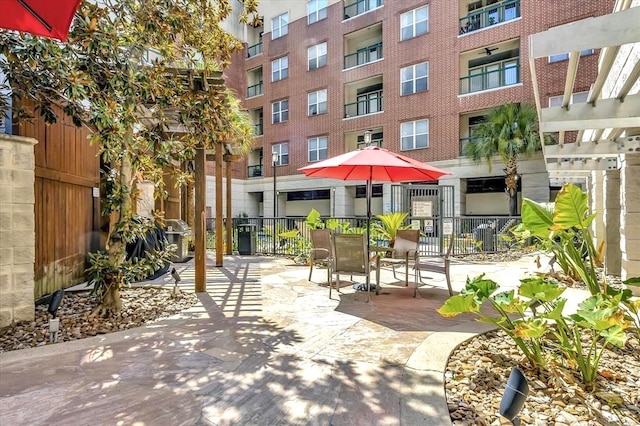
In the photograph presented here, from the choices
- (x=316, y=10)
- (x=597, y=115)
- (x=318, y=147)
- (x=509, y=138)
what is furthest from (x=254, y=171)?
(x=597, y=115)

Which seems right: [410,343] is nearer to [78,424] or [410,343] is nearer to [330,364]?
[330,364]

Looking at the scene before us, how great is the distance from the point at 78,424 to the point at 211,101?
3766 mm

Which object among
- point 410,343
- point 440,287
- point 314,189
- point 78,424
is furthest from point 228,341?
point 314,189

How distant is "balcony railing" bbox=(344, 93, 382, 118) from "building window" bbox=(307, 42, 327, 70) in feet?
10.5

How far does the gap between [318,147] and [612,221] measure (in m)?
17.2

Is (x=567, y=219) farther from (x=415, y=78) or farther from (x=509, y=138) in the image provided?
(x=415, y=78)

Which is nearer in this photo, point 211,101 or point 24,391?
point 24,391

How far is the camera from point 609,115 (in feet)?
12.0

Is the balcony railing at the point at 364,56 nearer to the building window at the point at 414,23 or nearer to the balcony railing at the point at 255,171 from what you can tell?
the building window at the point at 414,23

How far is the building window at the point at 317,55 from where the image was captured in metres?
21.8

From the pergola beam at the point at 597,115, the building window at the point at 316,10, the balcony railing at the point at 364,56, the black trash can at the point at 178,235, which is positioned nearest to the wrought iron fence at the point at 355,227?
the black trash can at the point at 178,235

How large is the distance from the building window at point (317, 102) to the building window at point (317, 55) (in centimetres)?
160

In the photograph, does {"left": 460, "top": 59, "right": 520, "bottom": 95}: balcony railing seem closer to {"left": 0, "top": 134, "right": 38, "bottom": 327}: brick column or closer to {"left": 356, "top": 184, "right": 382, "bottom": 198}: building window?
{"left": 356, "top": 184, "right": 382, "bottom": 198}: building window

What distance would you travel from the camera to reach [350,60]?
2122 cm
